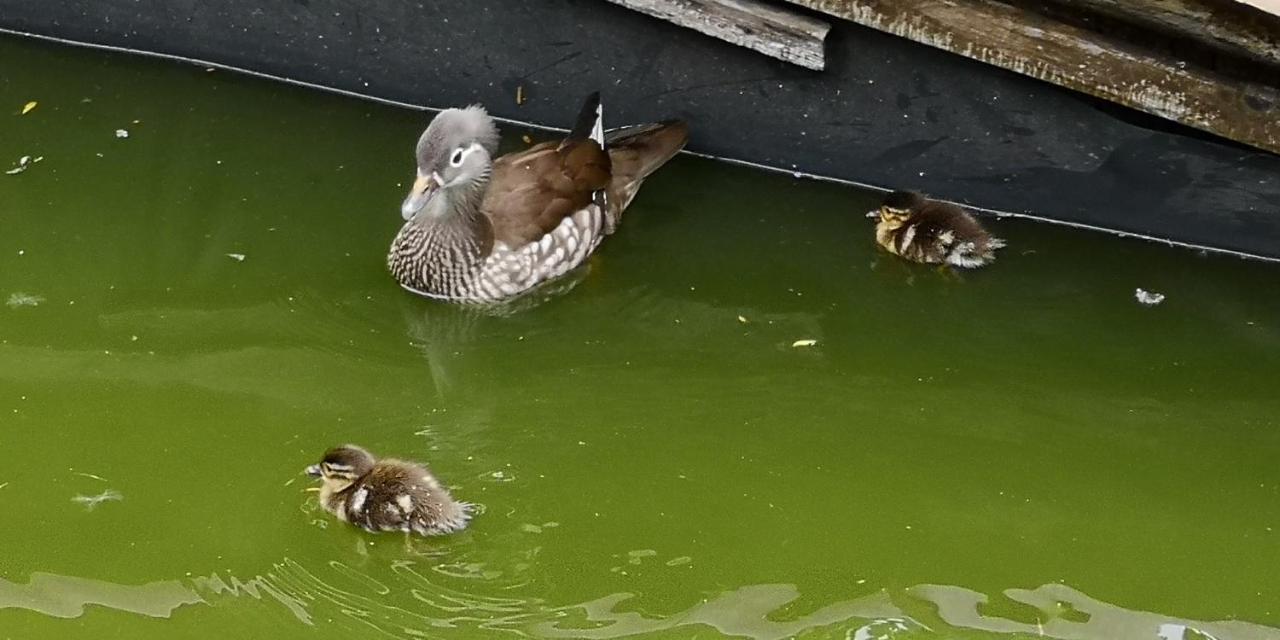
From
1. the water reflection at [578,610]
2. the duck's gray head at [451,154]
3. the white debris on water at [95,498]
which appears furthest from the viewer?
the duck's gray head at [451,154]

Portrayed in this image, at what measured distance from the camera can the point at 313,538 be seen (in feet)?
9.51

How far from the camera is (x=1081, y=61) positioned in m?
3.62

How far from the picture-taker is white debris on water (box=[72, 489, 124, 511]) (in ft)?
9.70

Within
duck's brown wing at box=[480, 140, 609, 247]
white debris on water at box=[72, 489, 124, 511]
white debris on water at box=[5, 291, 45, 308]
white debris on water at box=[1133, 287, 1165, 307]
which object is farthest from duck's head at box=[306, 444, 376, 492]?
white debris on water at box=[1133, 287, 1165, 307]

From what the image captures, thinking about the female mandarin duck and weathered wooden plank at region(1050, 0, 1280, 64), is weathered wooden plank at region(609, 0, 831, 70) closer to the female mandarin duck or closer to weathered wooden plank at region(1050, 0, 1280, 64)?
the female mandarin duck

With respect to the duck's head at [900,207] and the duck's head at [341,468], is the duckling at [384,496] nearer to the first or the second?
the duck's head at [341,468]

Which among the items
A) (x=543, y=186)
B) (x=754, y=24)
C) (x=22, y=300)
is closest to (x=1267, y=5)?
(x=754, y=24)

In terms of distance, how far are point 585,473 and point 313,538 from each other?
2.07ft

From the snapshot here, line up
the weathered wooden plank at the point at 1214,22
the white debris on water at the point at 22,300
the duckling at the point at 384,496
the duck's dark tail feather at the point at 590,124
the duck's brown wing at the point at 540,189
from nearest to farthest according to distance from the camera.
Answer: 1. the duckling at the point at 384,496
2. the weathered wooden plank at the point at 1214,22
3. the white debris on water at the point at 22,300
4. the duck's brown wing at the point at 540,189
5. the duck's dark tail feather at the point at 590,124

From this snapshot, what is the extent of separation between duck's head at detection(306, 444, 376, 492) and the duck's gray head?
2.73 ft

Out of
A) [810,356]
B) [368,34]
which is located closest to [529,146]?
[368,34]

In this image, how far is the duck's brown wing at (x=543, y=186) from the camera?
3.75 meters

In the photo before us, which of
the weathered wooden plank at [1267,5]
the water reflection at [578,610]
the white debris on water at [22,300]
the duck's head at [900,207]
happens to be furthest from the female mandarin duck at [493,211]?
the weathered wooden plank at [1267,5]

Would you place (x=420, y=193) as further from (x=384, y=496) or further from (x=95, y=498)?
(x=95, y=498)
